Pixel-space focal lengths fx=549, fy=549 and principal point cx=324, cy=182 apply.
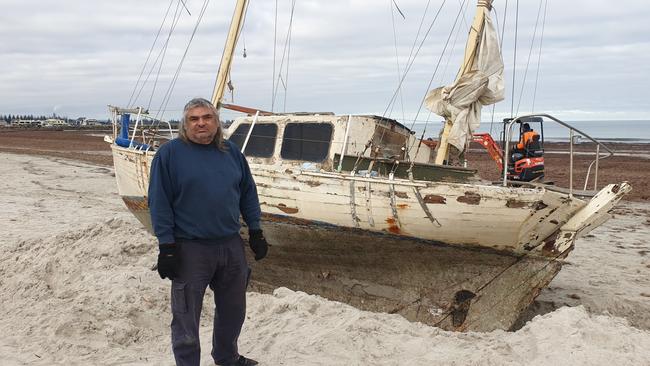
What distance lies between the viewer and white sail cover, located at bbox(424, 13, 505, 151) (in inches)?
291

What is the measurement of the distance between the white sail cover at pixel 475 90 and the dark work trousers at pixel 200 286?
175 inches

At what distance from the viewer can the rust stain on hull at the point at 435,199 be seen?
5859 millimetres

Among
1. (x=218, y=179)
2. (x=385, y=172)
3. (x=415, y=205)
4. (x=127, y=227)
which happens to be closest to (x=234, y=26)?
(x=127, y=227)

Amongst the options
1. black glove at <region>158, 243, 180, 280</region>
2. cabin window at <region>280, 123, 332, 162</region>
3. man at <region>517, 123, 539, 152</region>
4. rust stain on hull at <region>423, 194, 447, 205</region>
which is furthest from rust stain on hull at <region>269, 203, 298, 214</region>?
man at <region>517, 123, 539, 152</region>

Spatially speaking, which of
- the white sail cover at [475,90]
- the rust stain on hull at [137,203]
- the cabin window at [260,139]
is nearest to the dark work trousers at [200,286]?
the cabin window at [260,139]

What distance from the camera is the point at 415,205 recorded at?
6.02 meters

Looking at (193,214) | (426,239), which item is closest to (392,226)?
(426,239)

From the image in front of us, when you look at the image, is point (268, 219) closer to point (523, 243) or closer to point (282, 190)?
point (282, 190)

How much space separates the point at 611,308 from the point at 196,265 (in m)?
5.56

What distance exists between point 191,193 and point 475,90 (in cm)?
494

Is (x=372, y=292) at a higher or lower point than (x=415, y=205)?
lower

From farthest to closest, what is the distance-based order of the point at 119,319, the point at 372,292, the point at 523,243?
the point at 372,292, the point at 523,243, the point at 119,319

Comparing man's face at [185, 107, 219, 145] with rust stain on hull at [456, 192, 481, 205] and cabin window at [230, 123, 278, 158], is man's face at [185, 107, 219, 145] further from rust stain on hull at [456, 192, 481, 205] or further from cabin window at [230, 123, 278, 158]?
cabin window at [230, 123, 278, 158]

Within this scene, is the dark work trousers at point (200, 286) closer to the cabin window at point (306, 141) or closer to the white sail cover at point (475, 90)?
the cabin window at point (306, 141)
